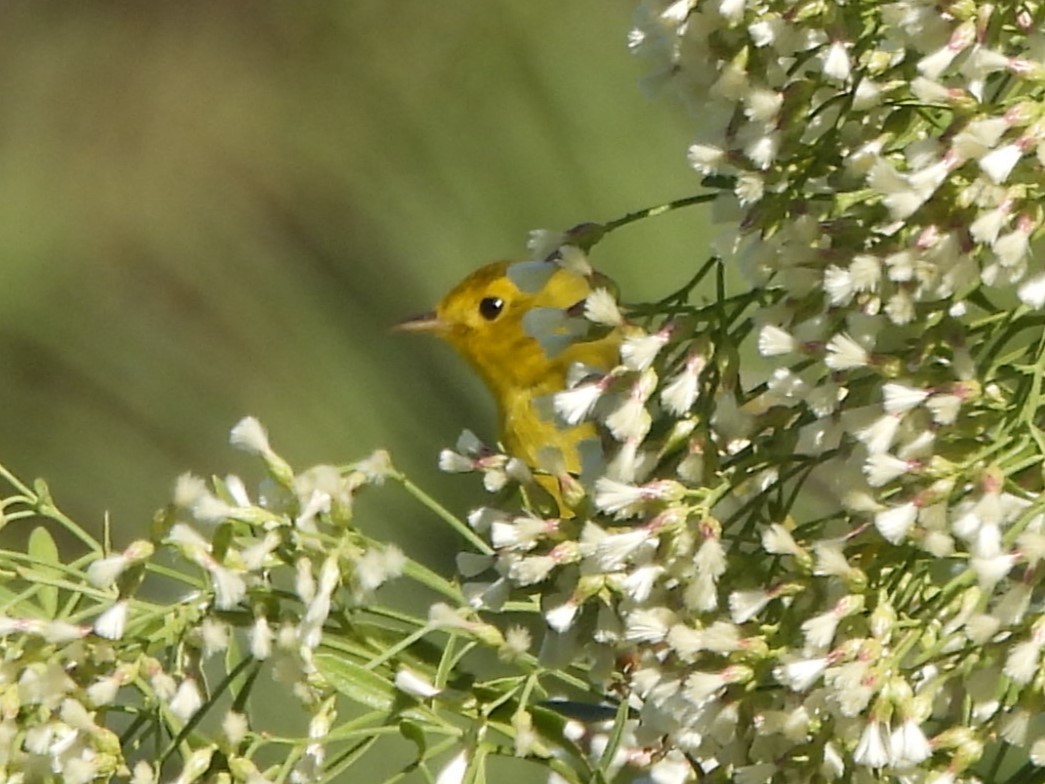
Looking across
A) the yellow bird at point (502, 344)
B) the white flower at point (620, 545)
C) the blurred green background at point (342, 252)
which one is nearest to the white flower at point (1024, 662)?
the white flower at point (620, 545)

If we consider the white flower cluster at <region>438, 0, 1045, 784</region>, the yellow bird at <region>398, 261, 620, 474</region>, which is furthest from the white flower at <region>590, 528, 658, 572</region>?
the yellow bird at <region>398, 261, 620, 474</region>

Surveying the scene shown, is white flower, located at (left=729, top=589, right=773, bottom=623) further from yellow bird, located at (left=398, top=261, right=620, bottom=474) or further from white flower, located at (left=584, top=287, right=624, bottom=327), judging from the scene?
yellow bird, located at (left=398, top=261, right=620, bottom=474)

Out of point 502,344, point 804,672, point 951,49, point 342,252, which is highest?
point 951,49

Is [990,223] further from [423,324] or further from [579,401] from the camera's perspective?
[423,324]

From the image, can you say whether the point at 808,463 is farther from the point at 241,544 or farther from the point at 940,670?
the point at 241,544

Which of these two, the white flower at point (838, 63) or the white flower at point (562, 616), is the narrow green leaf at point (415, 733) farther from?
the white flower at point (838, 63)

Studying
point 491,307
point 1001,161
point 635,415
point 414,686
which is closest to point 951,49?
point 1001,161

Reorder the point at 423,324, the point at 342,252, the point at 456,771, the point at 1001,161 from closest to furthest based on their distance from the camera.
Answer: the point at 1001,161, the point at 456,771, the point at 342,252, the point at 423,324
